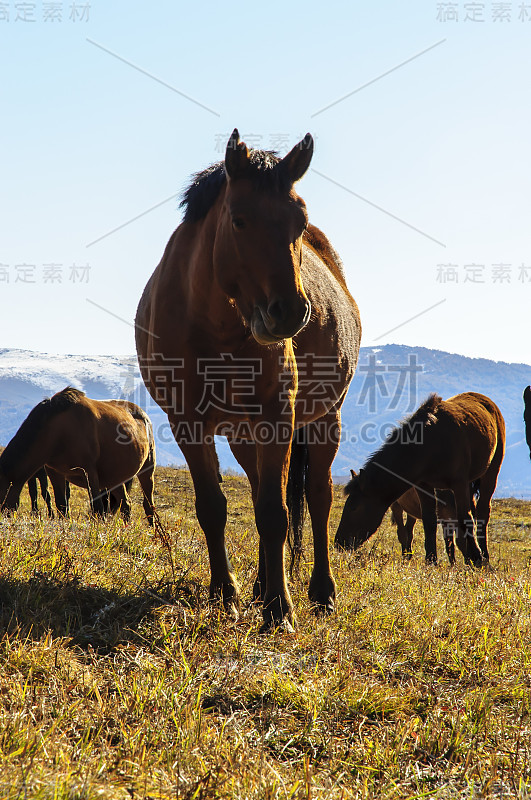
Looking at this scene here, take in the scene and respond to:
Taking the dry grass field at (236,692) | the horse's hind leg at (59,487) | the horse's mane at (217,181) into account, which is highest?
the horse's mane at (217,181)

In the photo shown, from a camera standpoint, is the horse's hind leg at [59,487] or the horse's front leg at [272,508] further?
the horse's hind leg at [59,487]

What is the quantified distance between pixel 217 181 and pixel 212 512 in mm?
2224

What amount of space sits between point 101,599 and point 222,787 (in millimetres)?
1839

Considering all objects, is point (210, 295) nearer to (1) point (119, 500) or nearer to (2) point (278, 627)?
(2) point (278, 627)

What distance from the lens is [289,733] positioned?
2434mm

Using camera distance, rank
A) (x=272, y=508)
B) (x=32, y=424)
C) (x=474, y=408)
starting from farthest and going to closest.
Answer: (x=474, y=408), (x=32, y=424), (x=272, y=508)

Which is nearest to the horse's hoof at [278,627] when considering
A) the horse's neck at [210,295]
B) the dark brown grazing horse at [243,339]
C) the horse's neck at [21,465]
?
the dark brown grazing horse at [243,339]

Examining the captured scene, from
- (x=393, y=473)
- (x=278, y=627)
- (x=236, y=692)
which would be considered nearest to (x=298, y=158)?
(x=278, y=627)

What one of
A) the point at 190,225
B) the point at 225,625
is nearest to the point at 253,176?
the point at 190,225

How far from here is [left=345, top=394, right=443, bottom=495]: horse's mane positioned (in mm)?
10258

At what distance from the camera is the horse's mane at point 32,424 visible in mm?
9164

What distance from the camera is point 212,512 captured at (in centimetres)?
415

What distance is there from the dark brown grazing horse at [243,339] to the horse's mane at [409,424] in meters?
5.22

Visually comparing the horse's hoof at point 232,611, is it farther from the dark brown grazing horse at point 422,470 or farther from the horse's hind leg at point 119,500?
the horse's hind leg at point 119,500
